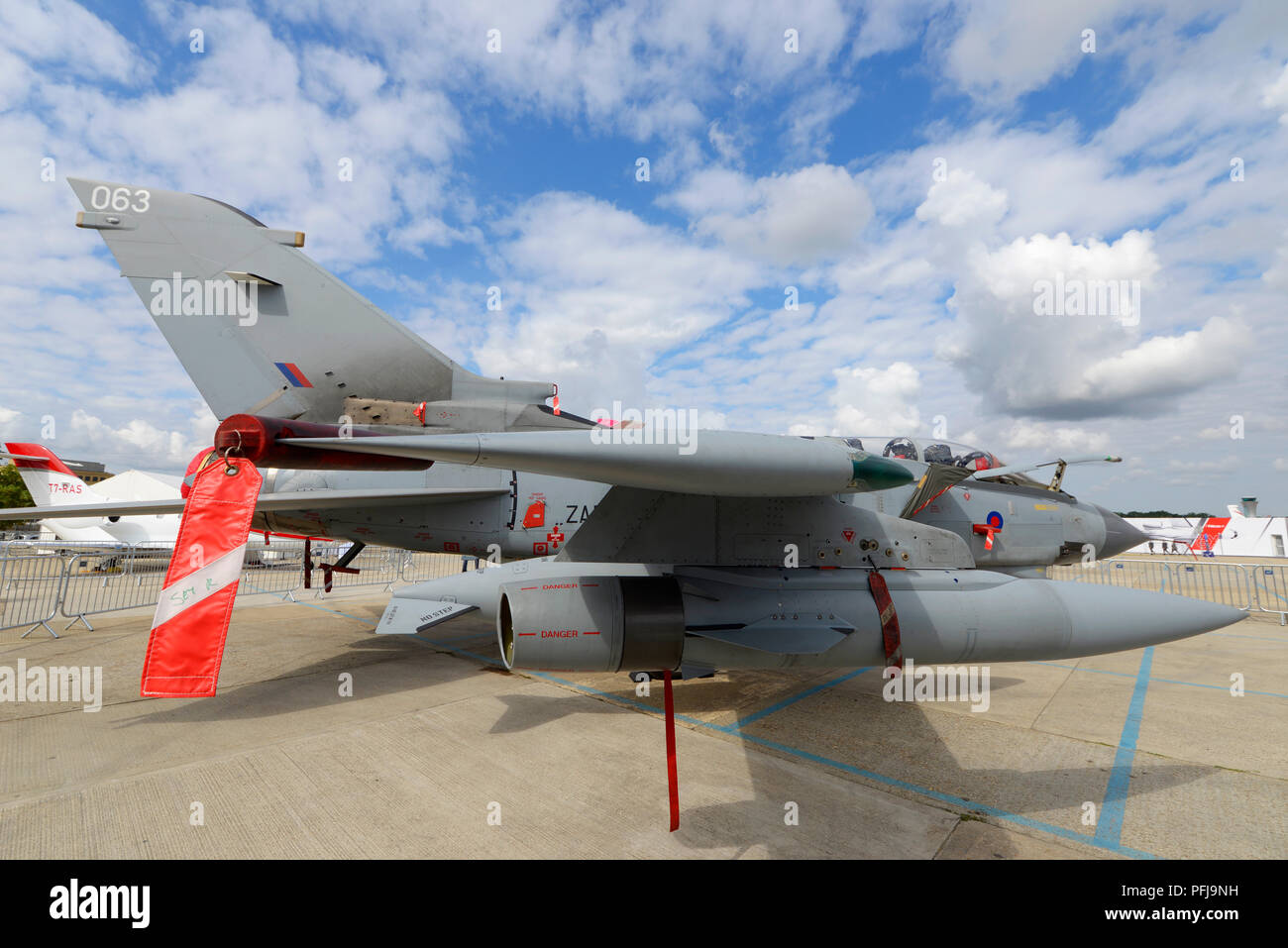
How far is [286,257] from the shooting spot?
5.84 m

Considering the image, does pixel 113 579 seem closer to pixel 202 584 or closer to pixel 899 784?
pixel 202 584

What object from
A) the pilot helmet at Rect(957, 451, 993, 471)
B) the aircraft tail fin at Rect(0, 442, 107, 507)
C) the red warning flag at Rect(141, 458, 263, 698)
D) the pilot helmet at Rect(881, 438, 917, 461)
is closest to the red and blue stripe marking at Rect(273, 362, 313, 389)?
the red warning flag at Rect(141, 458, 263, 698)

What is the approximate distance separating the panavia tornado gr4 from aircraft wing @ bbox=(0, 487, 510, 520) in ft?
0.11

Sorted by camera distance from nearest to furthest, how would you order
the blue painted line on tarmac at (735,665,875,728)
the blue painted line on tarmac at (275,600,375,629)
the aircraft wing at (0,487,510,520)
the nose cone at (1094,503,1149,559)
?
the blue painted line on tarmac at (735,665,875,728) → the nose cone at (1094,503,1149,559) → the aircraft wing at (0,487,510,520) → the blue painted line on tarmac at (275,600,375,629)

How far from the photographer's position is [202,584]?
280 cm

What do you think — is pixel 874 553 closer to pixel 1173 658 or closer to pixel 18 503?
pixel 1173 658

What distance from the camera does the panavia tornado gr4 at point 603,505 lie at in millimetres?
2801

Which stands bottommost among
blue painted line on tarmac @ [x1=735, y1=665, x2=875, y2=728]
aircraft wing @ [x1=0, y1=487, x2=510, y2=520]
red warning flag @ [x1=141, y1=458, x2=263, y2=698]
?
blue painted line on tarmac @ [x1=735, y1=665, x2=875, y2=728]

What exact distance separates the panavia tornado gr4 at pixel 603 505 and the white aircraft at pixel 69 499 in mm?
7464

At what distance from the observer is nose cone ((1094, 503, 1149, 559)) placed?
242 inches

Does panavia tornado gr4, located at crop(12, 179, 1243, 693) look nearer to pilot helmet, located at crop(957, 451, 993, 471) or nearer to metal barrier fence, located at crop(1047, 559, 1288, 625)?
pilot helmet, located at crop(957, 451, 993, 471)
